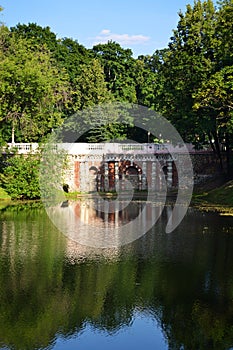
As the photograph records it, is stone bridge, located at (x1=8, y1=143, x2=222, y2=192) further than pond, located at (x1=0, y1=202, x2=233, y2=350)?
Yes

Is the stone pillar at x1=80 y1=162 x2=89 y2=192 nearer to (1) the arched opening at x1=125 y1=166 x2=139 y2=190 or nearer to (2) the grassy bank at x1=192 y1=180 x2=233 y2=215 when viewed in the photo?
(1) the arched opening at x1=125 y1=166 x2=139 y2=190

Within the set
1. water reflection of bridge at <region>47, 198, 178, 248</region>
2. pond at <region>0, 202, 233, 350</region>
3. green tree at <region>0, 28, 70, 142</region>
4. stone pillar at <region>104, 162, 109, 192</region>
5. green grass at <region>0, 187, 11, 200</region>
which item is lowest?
pond at <region>0, 202, 233, 350</region>

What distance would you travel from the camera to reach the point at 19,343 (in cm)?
1152

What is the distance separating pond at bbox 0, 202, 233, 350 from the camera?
11.9 metres

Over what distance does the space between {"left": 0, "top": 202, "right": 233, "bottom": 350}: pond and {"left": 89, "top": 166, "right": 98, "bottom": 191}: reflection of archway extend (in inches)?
1018

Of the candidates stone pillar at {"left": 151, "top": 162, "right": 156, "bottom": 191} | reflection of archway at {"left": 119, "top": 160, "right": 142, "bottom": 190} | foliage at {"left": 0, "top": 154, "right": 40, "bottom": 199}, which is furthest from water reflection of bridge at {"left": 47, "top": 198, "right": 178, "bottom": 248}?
stone pillar at {"left": 151, "top": 162, "right": 156, "bottom": 191}

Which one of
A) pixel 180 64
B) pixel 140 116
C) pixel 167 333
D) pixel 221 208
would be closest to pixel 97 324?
pixel 167 333

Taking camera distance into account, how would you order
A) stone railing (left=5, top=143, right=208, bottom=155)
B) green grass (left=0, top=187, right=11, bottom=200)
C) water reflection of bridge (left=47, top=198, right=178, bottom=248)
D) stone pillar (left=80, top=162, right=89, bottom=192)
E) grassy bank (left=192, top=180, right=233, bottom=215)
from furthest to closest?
stone pillar (left=80, top=162, right=89, bottom=192)
stone railing (left=5, top=143, right=208, bottom=155)
green grass (left=0, top=187, right=11, bottom=200)
grassy bank (left=192, top=180, right=233, bottom=215)
water reflection of bridge (left=47, top=198, right=178, bottom=248)

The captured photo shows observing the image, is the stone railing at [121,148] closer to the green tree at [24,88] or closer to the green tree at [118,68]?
the green tree at [24,88]

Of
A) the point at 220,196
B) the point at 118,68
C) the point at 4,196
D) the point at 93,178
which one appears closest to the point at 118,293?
the point at 220,196

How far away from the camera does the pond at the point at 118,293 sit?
11.9 meters

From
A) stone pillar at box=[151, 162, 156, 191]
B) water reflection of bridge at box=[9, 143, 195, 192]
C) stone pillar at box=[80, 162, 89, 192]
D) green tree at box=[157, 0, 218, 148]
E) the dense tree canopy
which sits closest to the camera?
the dense tree canopy

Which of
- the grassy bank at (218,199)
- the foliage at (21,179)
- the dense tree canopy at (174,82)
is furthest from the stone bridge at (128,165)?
the grassy bank at (218,199)

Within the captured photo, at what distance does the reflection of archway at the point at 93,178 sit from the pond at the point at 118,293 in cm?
2586
